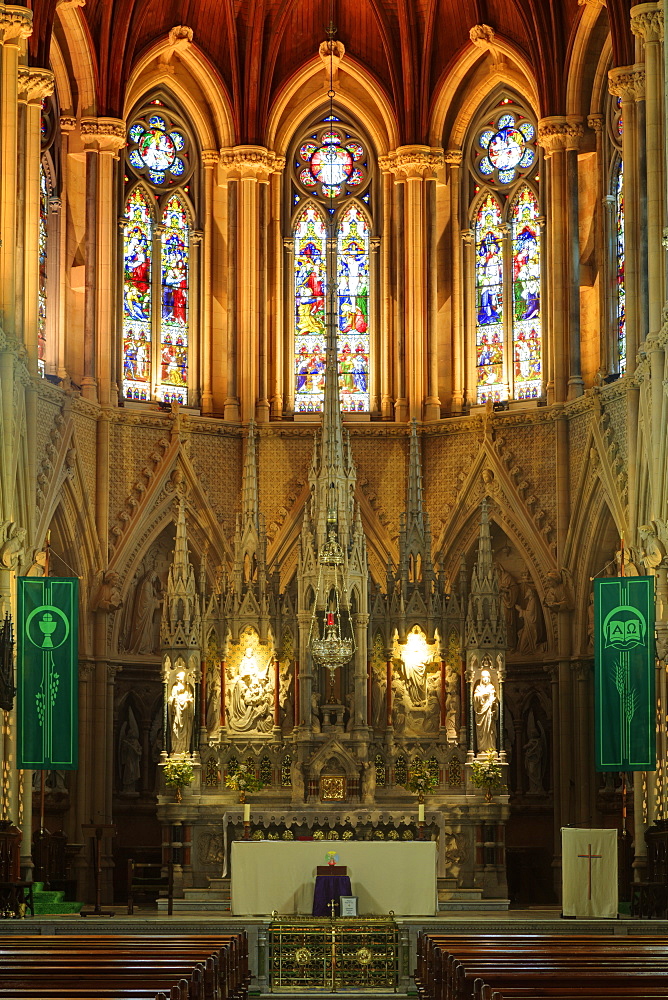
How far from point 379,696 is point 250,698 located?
7.65 feet

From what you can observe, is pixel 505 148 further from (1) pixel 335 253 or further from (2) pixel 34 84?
(2) pixel 34 84

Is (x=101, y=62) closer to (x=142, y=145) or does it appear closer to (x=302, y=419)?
(x=142, y=145)

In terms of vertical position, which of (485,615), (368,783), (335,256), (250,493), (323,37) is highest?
(323,37)

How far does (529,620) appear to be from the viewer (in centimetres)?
3581

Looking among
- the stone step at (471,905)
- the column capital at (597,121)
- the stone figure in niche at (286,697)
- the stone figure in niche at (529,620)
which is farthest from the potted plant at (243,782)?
the column capital at (597,121)

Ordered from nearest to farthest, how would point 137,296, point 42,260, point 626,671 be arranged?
point 626,671, point 42,260, point 137,296

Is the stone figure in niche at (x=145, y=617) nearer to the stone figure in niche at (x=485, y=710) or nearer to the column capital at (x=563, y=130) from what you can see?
the stone figure in niche at (x=485, y=710)

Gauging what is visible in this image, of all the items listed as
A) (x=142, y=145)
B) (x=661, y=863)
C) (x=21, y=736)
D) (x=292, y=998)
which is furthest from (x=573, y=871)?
(x=142, y=145)

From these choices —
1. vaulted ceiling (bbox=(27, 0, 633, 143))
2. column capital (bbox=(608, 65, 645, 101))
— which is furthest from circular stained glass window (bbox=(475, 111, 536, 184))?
column capital (bbox=(608, 65, 645, 101))

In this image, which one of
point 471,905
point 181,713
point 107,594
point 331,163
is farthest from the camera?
point 331,163

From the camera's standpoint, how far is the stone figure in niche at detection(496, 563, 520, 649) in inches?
1420

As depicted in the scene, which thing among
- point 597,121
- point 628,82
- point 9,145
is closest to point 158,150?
point 9,145

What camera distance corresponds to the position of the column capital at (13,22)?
30.6 meters

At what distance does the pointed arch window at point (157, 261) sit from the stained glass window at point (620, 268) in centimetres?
925
